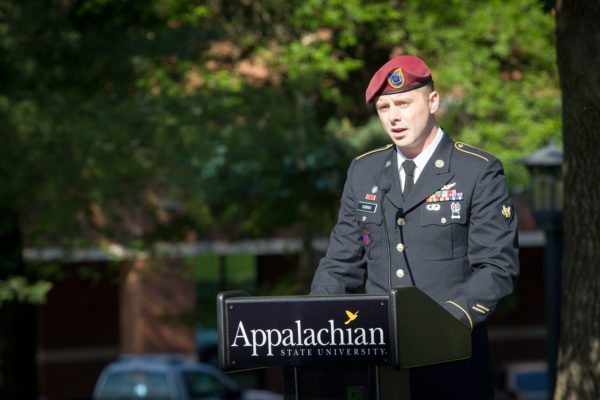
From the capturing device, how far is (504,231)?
407 cm

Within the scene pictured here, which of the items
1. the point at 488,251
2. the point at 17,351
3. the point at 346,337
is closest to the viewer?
the point at 346,337

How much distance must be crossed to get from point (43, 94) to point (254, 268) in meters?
17.2

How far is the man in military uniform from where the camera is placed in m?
4.10

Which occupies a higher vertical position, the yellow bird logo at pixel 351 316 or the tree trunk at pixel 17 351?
the yellow bird logo at pixel 351 316

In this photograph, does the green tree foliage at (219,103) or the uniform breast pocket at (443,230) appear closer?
the uniform breast pocket at (443,230)

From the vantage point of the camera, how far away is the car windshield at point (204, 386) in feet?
66.4

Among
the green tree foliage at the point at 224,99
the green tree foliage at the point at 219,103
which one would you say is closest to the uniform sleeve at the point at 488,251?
the green tree foliage at the point at 219,103

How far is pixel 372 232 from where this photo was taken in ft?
14.1

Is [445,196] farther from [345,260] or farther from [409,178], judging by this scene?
[345,260]

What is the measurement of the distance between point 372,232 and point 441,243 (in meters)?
0.25

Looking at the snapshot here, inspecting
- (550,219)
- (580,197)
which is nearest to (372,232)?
(580,197)

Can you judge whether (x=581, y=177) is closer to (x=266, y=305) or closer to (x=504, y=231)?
(x=504, y=231)

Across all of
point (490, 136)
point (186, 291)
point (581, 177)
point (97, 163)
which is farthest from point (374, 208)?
point (186, 291)

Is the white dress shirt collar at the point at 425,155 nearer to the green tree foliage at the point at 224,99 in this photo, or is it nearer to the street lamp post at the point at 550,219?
the street lamp post at the point at 550,219
